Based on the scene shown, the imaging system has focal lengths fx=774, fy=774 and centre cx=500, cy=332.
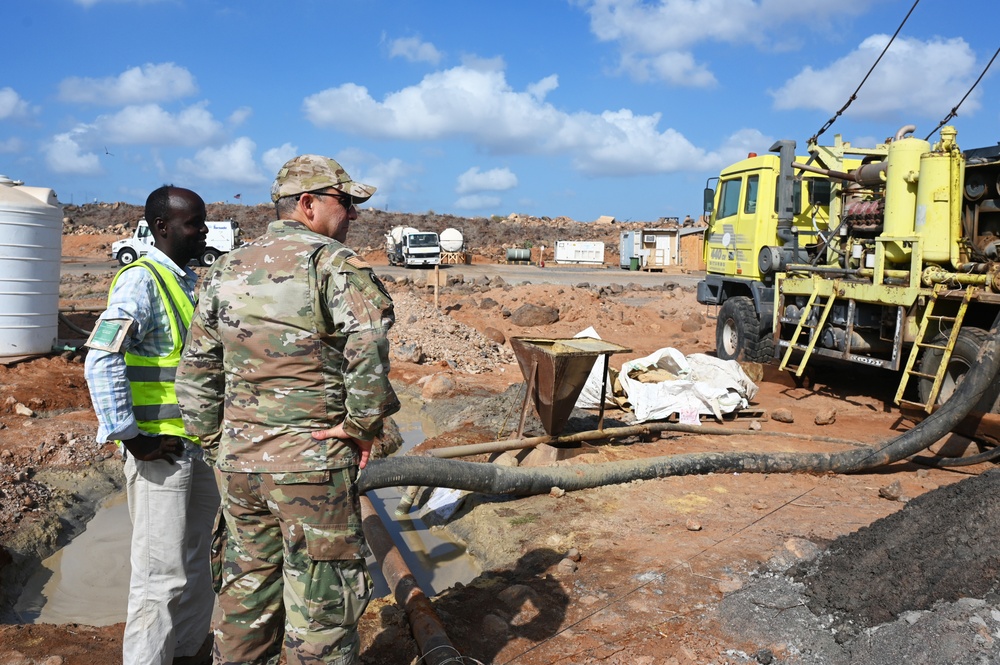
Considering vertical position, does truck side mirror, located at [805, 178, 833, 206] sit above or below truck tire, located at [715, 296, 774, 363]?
above

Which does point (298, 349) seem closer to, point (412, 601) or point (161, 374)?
point (161, 374)

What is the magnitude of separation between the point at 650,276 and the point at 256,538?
33.0m

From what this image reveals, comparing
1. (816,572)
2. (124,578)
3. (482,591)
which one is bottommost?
(124,578)

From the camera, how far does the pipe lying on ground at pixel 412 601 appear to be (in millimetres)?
3367

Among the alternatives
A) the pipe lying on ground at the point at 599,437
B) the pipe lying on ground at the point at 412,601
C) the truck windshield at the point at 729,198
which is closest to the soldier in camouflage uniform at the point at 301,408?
the pipe lying on ground at the point at 412,601

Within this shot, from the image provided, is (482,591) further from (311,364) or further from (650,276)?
(650,276)

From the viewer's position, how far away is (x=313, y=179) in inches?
104

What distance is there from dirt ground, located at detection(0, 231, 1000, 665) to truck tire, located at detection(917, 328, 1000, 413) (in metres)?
0.53

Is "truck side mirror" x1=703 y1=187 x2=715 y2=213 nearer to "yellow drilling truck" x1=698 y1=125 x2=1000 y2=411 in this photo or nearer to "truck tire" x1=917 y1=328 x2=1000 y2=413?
"yellow drilling truck" x1=698 y1=125 x2=1000 y2=411

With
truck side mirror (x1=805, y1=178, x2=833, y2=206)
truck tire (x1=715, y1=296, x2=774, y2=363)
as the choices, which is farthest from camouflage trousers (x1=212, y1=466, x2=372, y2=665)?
truck side mirror (x1=805, y1=178, x2=833, y2=206)

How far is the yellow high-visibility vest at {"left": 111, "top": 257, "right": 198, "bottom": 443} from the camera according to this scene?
311cm

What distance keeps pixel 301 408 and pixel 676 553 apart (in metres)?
3.09

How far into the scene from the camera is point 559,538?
5293 mm

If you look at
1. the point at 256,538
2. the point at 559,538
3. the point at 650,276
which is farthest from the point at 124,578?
the point at 650,276
